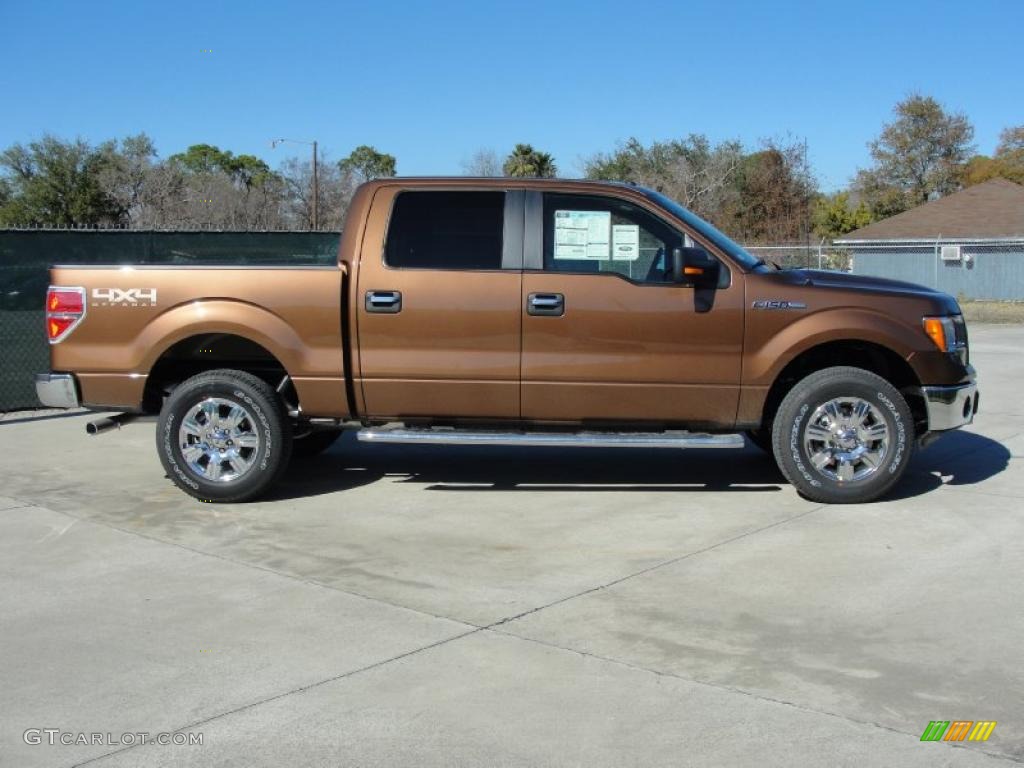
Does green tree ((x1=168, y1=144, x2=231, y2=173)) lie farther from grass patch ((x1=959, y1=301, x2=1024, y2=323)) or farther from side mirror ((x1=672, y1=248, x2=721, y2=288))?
side mirror ((x1=672, y1=248, x2=721, y2=288))

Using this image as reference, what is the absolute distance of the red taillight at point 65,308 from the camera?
277 inches

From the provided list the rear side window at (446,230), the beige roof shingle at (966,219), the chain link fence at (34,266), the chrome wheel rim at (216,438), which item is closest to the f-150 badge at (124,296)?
the chrome wheel rim at (216,438)

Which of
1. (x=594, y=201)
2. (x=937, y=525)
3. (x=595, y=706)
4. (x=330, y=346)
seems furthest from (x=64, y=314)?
(x=937, y=525)

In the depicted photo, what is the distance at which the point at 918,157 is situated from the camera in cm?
5972

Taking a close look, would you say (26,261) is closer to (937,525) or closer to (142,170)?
(937,525)

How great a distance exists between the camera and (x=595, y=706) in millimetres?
3955

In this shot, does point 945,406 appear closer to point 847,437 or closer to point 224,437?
point 847,437

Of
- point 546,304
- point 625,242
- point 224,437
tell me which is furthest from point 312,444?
point 625,242

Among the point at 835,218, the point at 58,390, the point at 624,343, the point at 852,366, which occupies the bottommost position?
the point at 58,390

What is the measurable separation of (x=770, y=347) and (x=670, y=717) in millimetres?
3483

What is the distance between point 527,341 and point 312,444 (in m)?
2.62

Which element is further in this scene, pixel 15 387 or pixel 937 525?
pixel 15 387

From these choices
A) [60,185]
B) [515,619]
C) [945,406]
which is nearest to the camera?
[515,619]

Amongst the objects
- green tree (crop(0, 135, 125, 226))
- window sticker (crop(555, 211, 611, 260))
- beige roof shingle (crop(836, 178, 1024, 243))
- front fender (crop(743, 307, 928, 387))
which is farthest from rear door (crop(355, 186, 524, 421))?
green tree (crop(0, 135, 125, 226))
